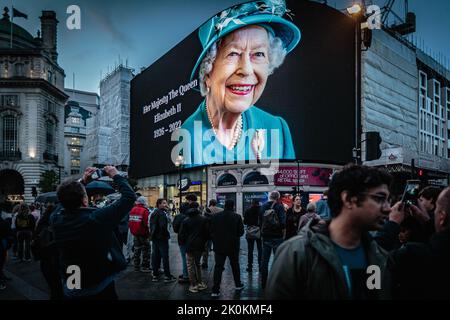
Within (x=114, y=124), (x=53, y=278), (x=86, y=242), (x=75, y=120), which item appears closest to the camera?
(x=86, y=242)

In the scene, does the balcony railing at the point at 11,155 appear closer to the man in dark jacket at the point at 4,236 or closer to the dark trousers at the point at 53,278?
the man in dark jacket at the point at 4,236

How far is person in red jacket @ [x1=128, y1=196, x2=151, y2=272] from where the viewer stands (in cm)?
1034

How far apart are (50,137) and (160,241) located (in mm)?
55403

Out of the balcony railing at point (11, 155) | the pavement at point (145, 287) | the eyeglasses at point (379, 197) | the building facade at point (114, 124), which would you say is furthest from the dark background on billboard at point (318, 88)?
the balcony railing at point (11, 155)

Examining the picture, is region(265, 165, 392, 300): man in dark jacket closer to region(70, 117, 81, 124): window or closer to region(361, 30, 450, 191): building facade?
region(361, 30, 450, 191): building facade

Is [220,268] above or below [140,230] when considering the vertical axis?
below

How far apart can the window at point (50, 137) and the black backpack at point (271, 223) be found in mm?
55974

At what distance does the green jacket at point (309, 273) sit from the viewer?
6.89 feet

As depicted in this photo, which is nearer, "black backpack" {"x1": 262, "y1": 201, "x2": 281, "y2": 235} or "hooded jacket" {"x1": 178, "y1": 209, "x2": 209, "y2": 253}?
"hooded jacket" {"x1": 178, "y1": 209, "x2": 209, "y2": 253}

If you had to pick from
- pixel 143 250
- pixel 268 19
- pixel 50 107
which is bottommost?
pixel 143 250

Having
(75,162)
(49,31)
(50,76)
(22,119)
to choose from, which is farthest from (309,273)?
(75,162)

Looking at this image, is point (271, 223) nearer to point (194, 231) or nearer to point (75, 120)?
point (194, 231)

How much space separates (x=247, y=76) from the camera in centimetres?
3431

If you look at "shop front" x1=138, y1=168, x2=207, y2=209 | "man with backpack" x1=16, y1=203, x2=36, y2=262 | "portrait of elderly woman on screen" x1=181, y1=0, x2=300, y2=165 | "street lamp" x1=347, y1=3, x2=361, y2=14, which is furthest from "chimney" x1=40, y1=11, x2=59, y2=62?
"street lamp" x1=347, y1=3, x2=361, y2=14
